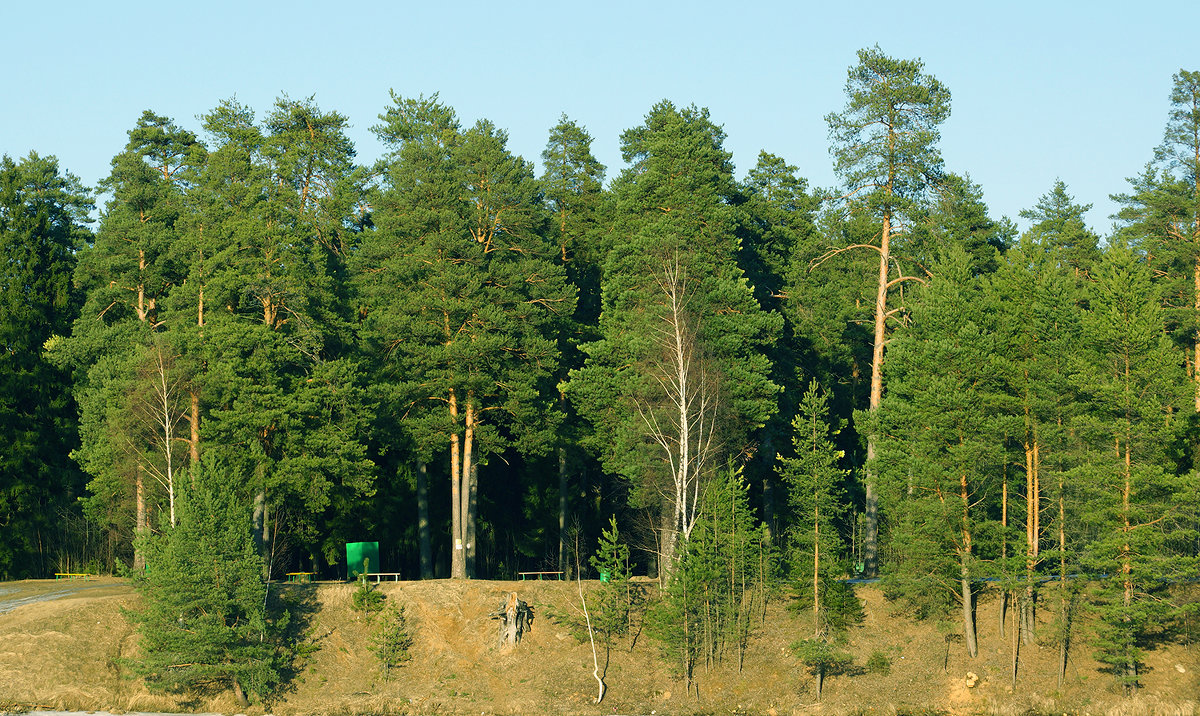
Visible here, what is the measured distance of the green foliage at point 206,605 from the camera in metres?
33.6

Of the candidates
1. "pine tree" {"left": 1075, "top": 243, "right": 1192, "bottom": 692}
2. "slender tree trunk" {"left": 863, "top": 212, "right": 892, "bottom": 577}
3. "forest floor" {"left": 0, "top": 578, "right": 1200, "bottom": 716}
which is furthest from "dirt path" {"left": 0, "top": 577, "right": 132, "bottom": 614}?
"pine tree" {"left": 1075, "top": 243, "right": 1192, "bottom": 692}

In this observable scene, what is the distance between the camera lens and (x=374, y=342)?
44.9 meters

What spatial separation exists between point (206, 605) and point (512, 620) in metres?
9.54

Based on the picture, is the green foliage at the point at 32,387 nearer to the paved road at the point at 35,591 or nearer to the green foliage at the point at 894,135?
the paved road at the point at 35,591

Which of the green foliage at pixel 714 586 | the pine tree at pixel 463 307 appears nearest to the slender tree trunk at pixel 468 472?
the pine tree at pixel 463 307

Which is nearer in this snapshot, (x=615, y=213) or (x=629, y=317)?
(x=629, y=317)

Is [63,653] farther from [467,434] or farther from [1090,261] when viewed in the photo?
[1090,261]

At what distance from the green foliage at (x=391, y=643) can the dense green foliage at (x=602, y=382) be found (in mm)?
175

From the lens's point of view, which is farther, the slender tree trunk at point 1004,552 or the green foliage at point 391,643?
the green foliage at point 391,643

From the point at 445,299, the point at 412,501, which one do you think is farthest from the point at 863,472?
the point at 412,501

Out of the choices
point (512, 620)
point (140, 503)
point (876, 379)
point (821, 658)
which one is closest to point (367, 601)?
point (512, 620)

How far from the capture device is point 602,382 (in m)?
43.8

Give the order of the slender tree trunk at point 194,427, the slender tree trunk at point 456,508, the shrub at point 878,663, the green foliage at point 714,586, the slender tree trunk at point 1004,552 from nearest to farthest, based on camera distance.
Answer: the slender tree trunk at point 1004,552, the green foliage at point 714,586, the shrub at point 878,663, the slender tree trunk at point 194,427, the slender tree trunk at point 456,508

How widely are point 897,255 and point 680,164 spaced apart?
29.3ft
